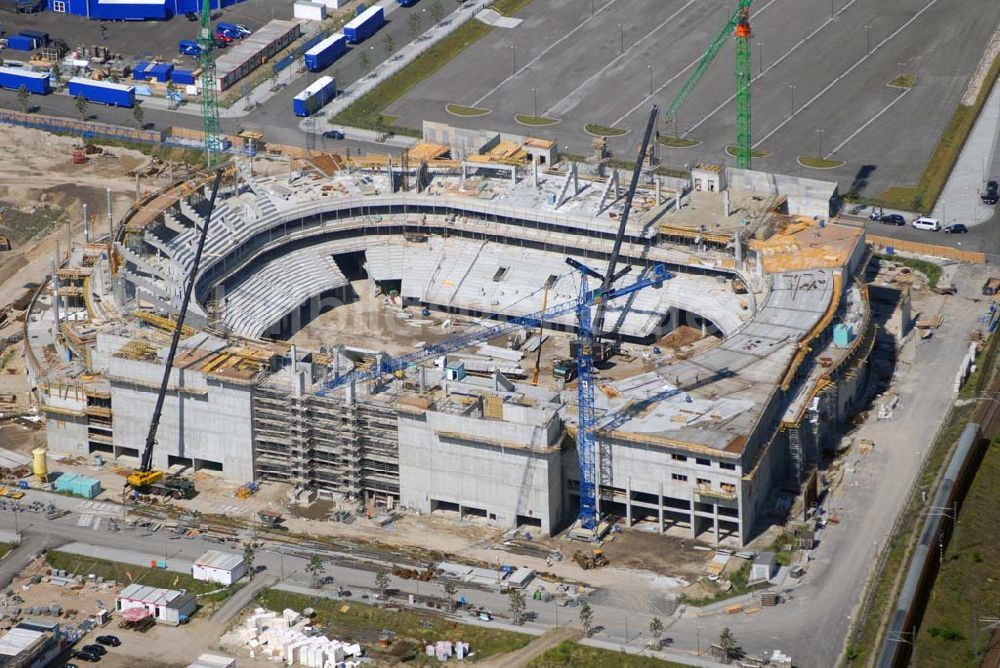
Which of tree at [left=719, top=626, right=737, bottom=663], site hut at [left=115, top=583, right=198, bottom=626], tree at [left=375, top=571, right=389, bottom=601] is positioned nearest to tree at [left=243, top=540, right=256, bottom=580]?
site hut at [left=115, top=583, right=198, bottom=626]

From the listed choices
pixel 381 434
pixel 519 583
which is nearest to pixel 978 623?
pixel 519 583

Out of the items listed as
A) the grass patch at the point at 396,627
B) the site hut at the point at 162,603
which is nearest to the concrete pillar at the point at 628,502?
the grass patch at the point at 396,627

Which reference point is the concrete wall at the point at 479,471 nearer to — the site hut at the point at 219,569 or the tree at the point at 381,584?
the tree at the point at 381,584

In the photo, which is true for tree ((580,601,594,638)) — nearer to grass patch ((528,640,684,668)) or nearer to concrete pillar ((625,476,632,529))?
grass patch ((528,640,684,668))

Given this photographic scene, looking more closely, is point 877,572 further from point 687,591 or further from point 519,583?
point 519,583


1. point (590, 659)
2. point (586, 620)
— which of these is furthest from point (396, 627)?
point (590, 659)

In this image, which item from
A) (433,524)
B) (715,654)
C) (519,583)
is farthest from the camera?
(433,524)
